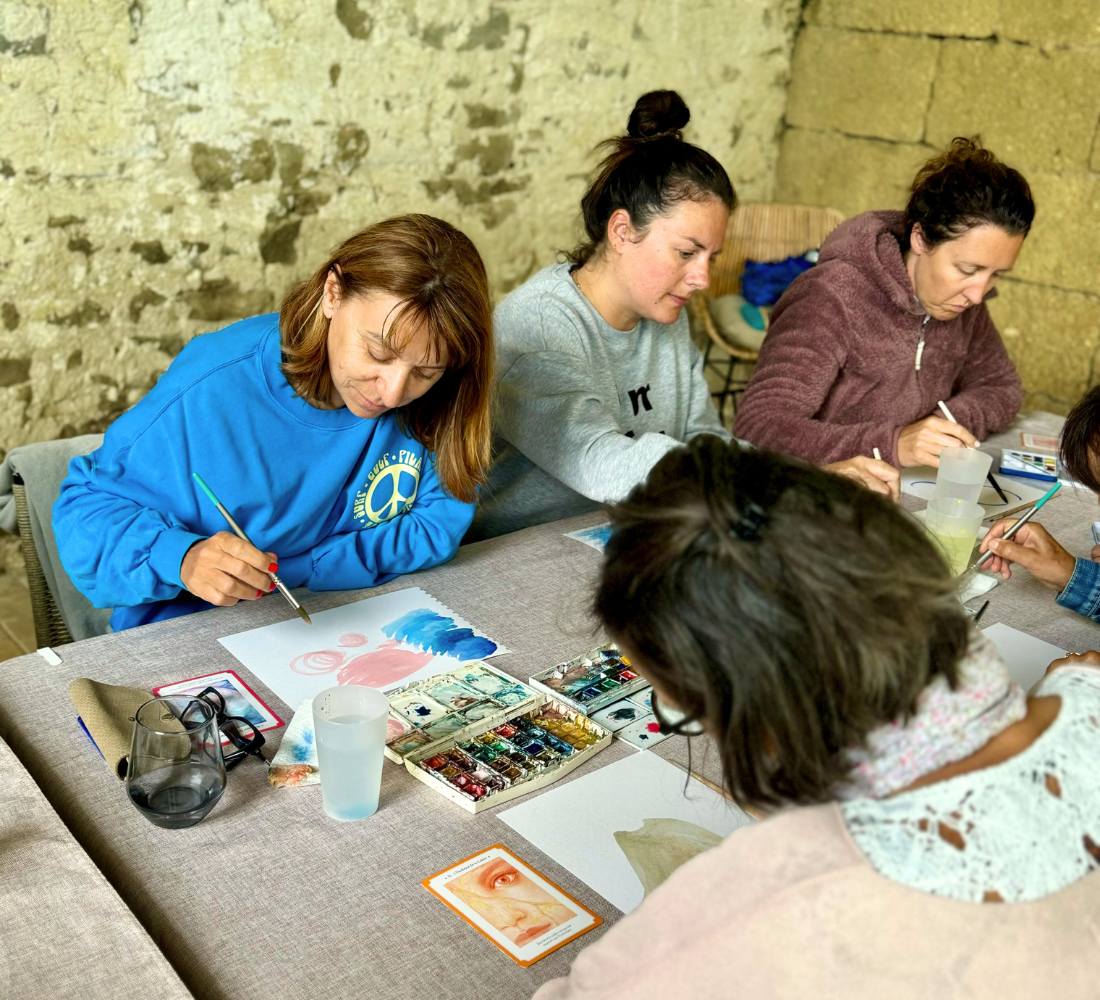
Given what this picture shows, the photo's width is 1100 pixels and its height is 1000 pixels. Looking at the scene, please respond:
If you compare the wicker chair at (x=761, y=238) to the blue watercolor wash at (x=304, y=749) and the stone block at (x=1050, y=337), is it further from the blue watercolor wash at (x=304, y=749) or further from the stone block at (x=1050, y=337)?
the blue watercolor wash at (x=304, y=749)

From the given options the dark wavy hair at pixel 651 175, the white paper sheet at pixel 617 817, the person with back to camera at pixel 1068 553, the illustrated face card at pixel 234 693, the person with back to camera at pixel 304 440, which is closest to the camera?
the white paper sheet at pixel 617 817

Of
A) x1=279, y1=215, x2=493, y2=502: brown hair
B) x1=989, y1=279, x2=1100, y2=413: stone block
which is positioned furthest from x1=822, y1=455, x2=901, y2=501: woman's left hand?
x1=989, y1=279, x2=1100, y2=413: stone block

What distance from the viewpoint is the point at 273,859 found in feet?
3.84

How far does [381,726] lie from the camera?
1223 millimetres

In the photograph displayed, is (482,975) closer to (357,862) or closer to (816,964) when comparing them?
(357,862)

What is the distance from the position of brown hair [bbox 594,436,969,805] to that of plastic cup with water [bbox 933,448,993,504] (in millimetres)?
1313

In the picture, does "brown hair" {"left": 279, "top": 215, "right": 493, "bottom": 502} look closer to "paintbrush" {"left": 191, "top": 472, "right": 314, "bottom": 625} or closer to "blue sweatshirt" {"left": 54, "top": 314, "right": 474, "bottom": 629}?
"blue sweatshirt" {"left": 54, "top": 314, "right": 474, "bottom": 629}

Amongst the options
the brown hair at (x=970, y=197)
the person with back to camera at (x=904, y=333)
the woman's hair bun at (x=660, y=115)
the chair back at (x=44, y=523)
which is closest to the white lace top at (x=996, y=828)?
the chair back at (x=44, y=523)

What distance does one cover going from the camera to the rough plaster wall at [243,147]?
317cm

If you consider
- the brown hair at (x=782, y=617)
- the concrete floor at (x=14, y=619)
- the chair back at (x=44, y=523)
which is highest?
the brown hair at (x=782, y=617)

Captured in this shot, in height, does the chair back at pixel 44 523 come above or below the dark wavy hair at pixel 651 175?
below

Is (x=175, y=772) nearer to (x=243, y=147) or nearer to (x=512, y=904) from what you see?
(x=512, y=904)

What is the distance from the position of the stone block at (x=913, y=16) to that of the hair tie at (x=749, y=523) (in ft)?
13.3

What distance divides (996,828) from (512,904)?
1.66 feet
